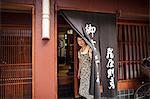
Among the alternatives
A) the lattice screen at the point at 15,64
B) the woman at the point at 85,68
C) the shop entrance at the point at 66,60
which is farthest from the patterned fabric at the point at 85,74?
the lattice screen at the point at 15,64

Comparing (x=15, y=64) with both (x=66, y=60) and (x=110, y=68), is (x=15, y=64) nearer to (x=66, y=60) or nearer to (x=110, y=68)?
(x=110, y=68)

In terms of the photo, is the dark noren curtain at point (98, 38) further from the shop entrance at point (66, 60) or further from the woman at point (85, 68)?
the shop entrance at point (66, 60)

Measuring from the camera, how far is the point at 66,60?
967cm

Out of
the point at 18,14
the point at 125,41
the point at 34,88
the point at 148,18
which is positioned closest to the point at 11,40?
the point at 18,14

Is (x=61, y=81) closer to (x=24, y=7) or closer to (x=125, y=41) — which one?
(x=125, y=41)

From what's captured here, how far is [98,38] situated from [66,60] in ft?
13.2

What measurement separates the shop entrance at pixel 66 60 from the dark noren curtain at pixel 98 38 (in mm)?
1501

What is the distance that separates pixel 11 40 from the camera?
593 cm

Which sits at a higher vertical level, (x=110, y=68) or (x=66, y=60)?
(x=66, y=60)

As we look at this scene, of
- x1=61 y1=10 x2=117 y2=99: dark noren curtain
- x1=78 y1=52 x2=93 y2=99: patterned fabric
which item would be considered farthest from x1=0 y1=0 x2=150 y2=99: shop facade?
x1=78 y1=52 x2=93 y2=99: patterned fabric

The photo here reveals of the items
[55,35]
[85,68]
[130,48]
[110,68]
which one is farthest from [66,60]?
[55,35]

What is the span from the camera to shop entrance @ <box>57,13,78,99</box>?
7.31 metres

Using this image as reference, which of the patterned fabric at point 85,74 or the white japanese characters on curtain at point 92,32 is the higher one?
the white japanese characters on curtain at point 92,32

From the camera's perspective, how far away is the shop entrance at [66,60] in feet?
24.0
